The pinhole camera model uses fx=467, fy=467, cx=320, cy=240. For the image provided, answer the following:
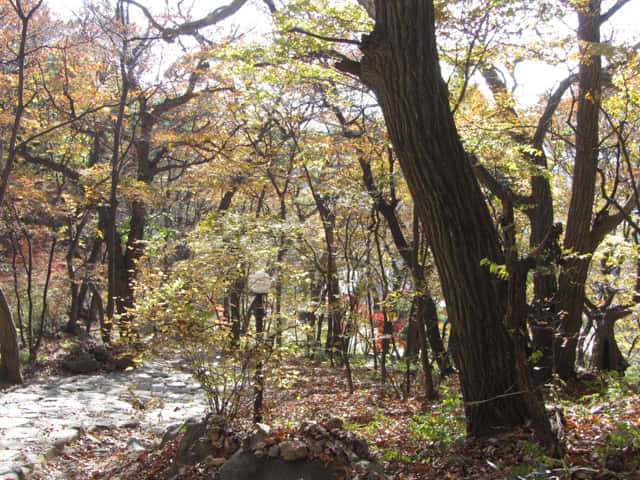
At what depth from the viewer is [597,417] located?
12.7 ft

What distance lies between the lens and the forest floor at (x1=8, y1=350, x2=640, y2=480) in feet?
9.50

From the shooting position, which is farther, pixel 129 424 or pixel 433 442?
pixel 129 424

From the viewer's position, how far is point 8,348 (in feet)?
26.7

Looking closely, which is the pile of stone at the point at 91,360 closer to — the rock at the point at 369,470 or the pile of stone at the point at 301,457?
the pile of stone at the point at 301,457

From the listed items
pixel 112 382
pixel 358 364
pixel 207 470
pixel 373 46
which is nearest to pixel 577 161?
pixel 373 46

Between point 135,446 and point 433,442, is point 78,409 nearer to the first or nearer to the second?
point 135,446

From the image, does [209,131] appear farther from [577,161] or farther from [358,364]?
[577,161]

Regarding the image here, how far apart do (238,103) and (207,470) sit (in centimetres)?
884

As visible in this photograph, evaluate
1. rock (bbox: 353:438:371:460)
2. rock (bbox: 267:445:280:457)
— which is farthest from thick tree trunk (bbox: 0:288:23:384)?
rock (bbox: 353:438:371:460)

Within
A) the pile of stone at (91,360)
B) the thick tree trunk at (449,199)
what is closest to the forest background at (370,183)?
the thick tree trunk at (449,199)

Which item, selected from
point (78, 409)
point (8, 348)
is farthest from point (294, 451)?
point (8, 348)

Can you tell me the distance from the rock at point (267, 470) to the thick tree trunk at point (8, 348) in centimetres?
622

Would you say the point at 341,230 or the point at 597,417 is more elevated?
the point at 341,230

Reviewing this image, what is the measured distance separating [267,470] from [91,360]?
→ 8760 mm
